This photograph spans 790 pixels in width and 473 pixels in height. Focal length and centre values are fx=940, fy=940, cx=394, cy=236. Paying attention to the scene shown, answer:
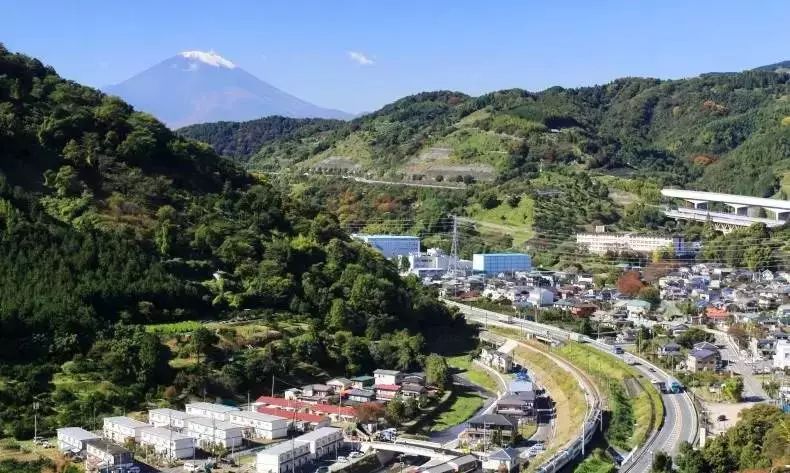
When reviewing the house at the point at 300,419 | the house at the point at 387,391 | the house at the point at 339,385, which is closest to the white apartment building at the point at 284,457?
the house at the point at 300,419

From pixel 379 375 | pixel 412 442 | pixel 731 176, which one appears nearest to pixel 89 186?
pixel 379 375

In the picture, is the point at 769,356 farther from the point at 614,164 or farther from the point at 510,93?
the point at 510,93

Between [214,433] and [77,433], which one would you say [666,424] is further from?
[77,433]

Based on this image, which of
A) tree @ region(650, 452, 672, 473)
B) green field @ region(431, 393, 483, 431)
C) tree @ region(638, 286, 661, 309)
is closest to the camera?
tree @ region(650, 452, 672, 473)

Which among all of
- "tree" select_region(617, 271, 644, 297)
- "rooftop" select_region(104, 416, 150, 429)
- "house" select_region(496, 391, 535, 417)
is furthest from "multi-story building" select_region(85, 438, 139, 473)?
"tree" select_region(617, 271, 644, 297)

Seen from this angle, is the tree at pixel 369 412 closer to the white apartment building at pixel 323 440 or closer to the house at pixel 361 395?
the house at pixel 361 395

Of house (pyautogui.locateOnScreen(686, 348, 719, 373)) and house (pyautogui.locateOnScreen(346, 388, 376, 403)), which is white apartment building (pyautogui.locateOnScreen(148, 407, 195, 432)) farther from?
house (pyautogui.locateOnScreen(686, 348, 719, 373))

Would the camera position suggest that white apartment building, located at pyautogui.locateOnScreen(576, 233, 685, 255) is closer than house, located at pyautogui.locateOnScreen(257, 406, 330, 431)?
No
